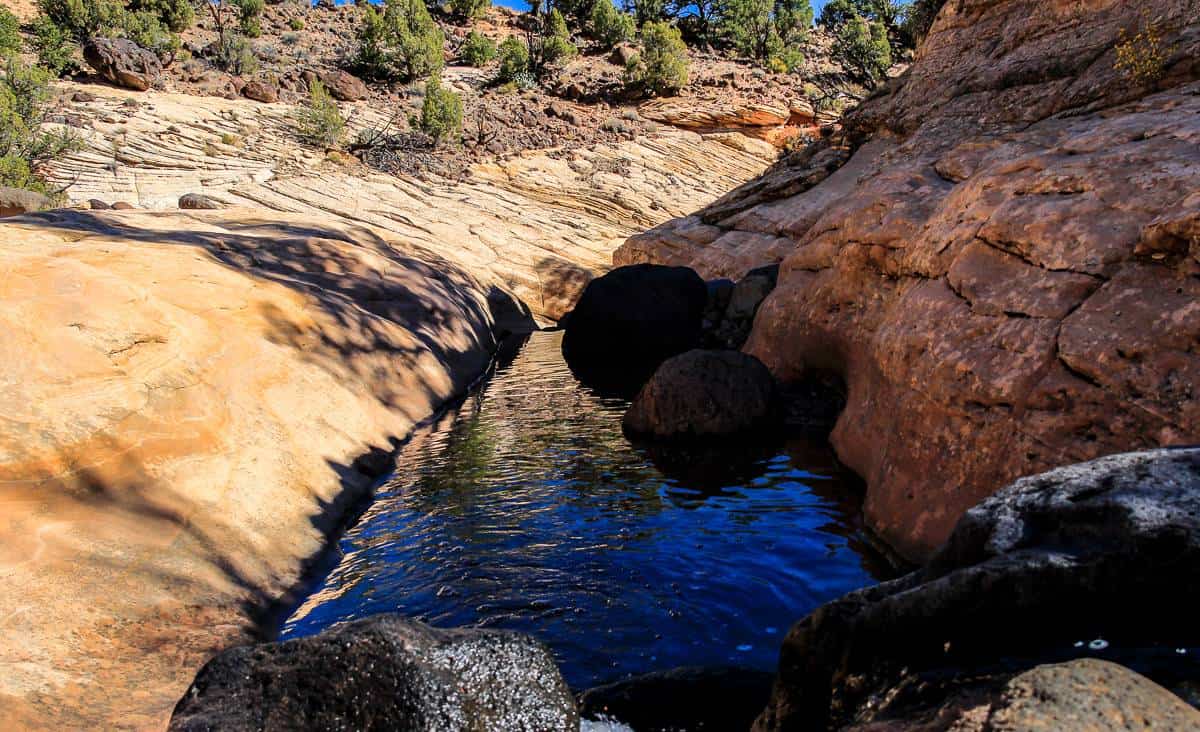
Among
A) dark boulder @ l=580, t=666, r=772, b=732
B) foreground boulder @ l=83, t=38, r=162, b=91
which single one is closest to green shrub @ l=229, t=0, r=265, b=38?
foreground boulder @ l=83, t=38, r=162, b=91

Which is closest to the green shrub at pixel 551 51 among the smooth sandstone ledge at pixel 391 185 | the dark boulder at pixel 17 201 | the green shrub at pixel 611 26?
the green shrub at pixel 611 26

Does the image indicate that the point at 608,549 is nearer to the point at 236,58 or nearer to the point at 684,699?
the point at 684,699

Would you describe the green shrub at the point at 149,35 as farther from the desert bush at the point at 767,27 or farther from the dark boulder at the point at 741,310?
the desert bush at the point at 767,27

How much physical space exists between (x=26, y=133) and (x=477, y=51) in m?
21.8

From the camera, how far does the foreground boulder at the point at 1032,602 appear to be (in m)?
1.97

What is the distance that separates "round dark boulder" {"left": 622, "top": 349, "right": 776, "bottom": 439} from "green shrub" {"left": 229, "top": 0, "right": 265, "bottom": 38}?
115 feet

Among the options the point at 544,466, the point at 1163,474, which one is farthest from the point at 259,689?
the point at 544,466

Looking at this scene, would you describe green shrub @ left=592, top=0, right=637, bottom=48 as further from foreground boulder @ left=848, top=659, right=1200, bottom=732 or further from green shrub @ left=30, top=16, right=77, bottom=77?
foreground boulder @ left=848, top=659, right=1200, bottom=732

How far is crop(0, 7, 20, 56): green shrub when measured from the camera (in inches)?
984

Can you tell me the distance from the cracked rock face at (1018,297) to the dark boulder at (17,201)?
1493cm

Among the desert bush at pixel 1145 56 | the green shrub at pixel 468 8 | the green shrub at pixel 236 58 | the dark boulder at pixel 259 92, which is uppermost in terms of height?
the green shrub at pixel 468 8

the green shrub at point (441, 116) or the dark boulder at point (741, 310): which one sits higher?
the green shrub at point (441, 116)

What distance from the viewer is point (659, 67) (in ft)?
112

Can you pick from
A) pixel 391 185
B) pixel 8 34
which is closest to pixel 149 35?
pixel 8 34
